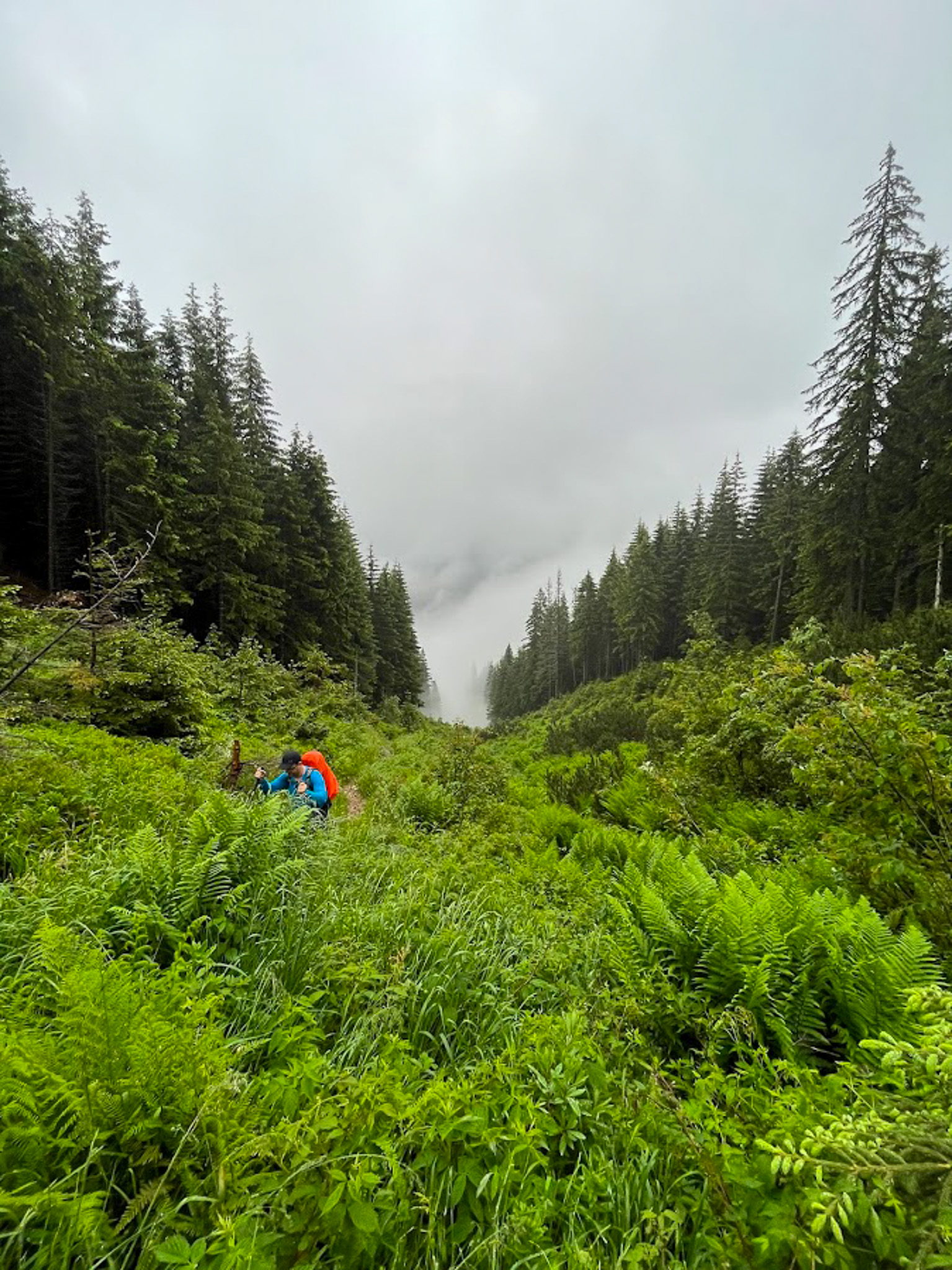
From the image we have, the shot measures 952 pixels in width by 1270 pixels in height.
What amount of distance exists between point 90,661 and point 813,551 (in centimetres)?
2559

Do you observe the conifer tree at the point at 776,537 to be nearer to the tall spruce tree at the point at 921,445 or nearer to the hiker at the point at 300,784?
the tall spruce tree at the point at 921,445

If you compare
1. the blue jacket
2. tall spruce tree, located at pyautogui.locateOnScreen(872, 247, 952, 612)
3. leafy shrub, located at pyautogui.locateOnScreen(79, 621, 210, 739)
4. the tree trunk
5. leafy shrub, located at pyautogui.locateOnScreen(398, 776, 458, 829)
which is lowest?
leafy shrub, located at pyautogui.locateOnScreen(398, 776, 458, 829)

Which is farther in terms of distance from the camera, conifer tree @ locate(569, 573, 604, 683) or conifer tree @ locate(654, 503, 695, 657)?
conifer tree @ locate(569, 573, 604, 683)

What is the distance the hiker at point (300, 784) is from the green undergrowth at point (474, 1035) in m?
0.84

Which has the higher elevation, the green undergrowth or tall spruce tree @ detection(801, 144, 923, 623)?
tall spruce tree @ detection(801, 144, 923, 623)

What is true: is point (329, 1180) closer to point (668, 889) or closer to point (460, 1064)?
point (460, 1064)

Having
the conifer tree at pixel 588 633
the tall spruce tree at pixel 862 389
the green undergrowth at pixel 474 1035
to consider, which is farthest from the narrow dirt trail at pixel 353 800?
the conifer tree at pixel 588 633

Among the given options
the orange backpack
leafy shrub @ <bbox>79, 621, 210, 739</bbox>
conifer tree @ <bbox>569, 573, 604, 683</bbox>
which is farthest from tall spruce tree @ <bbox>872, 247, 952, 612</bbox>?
conifer tree @ <bbox>569, 573, 604, 683</bbox>

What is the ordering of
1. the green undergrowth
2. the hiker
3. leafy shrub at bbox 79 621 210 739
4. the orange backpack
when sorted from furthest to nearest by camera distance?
leafy shrub at bbox 79 621 210 739 < the orange backpack < the hiker < the green undergrowth

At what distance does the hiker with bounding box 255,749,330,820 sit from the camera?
244 inches

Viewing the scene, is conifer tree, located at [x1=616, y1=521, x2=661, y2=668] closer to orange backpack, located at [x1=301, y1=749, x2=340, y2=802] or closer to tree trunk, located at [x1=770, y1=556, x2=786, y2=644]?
tree trunk, located at [x1=770, y1=556, x2=786, y2=644]

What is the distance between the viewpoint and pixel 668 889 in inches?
147

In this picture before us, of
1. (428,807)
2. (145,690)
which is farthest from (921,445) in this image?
(145,690)

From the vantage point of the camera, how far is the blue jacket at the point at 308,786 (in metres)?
6.20
